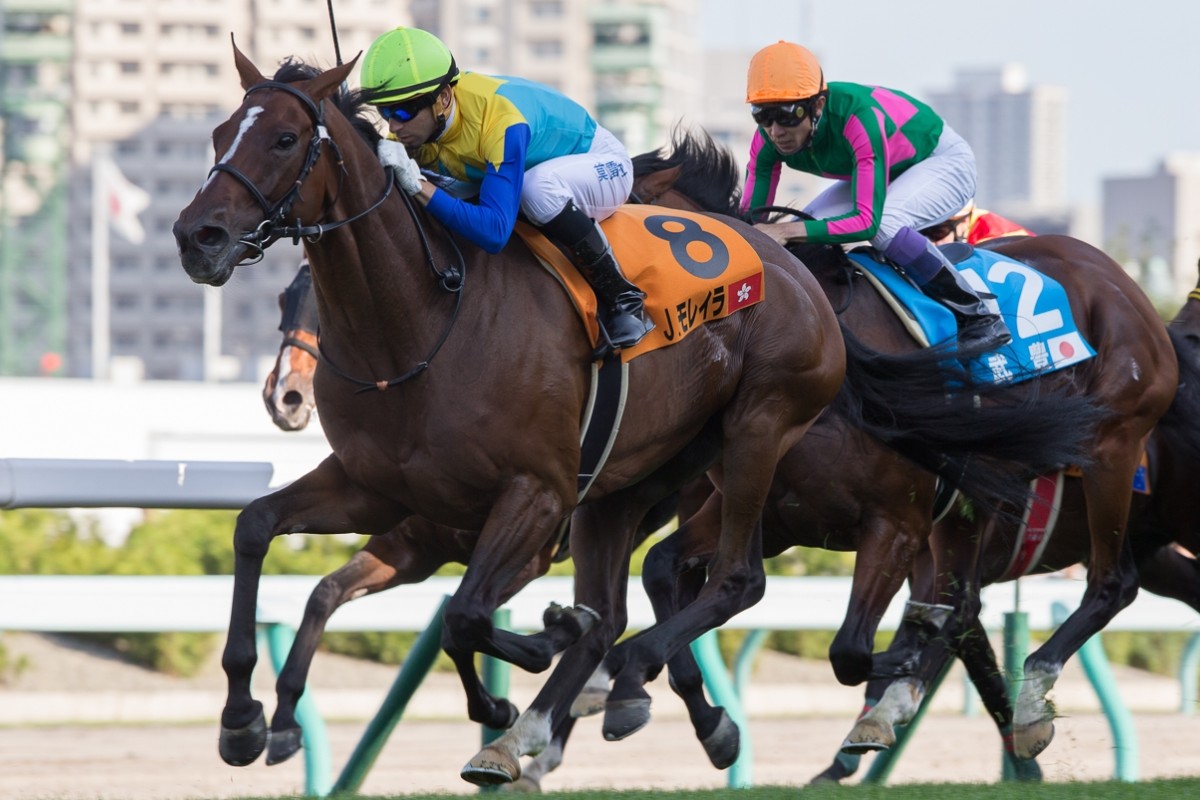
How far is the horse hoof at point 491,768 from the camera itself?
3.84 metres

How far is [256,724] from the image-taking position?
12.6ft

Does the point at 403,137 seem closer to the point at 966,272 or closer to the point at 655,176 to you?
the point at 655,176

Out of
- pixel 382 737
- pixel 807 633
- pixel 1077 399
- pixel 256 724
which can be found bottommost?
pixel 807 633

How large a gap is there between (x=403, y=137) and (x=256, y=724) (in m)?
1.35

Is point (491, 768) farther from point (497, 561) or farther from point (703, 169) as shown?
point (703, 169)

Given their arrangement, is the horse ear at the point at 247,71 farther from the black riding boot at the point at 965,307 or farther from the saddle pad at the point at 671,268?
the black riding boot at the point at 965,307

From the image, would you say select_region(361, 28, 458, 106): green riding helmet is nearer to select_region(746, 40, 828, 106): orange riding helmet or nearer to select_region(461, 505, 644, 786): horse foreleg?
select_region(746, 40, 828, 106): orange riding helmet

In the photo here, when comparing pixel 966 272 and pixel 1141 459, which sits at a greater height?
pixel 966 272

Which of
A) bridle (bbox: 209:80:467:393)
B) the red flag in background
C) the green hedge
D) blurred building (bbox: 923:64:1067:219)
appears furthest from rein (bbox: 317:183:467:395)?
blurred building (bbox: 923:64:1067:219)

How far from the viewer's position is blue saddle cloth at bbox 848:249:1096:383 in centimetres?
493

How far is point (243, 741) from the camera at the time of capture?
3844 mm

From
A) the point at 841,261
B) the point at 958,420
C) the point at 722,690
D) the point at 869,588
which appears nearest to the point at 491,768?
the point at 869,588

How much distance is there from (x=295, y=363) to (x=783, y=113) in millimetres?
1990

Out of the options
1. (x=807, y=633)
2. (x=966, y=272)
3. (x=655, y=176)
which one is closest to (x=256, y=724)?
(x=655, y=176)
